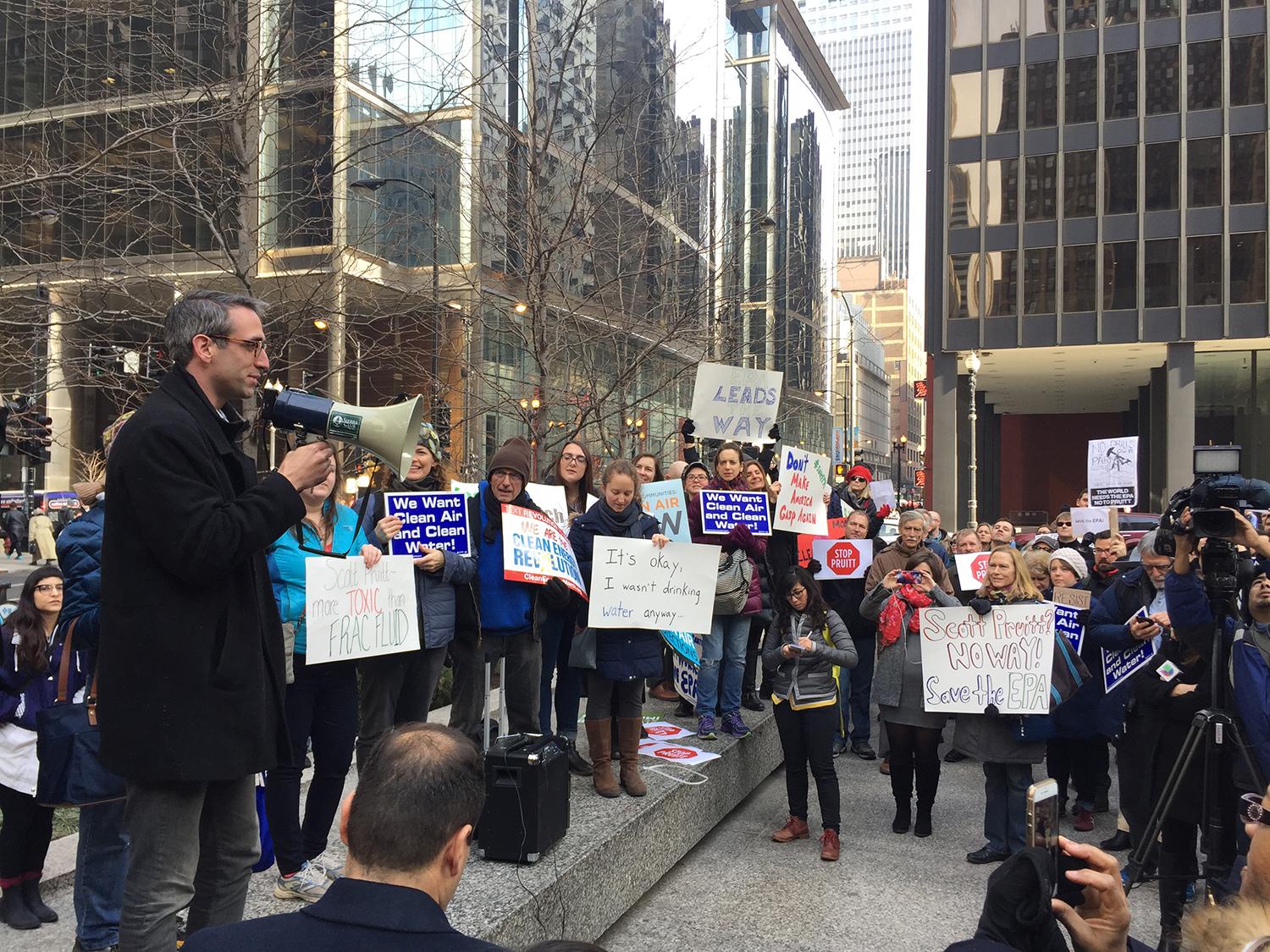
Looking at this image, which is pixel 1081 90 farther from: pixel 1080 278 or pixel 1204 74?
pixel 1080 278

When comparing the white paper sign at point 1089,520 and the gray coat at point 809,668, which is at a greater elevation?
the white paper sign at point 1089,520

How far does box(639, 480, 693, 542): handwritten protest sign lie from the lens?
284 inches

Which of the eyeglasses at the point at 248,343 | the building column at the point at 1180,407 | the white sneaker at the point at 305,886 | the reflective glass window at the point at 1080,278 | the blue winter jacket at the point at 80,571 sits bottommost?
the white sneaker at the point at 305,886

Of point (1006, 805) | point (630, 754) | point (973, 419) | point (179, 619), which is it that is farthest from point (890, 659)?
point (973, 419)

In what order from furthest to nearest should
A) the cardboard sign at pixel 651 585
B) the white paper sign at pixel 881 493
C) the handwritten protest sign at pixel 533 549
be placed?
the white paper sign at pixel 881 493
the cardboard sign at pixel 651 585
the handwritten protest sign at pixel 533 549

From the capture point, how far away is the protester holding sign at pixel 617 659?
5.51 metres

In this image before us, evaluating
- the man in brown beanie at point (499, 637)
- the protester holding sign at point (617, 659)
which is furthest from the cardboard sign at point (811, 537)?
the man in brown beanie at point (499, 637)

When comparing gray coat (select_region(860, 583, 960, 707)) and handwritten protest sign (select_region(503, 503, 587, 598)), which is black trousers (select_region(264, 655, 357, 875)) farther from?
gray coat (select_region(860, 583, 960, 707))

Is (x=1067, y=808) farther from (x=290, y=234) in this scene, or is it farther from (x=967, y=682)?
(x=290, y=234)

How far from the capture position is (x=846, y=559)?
28.5ft

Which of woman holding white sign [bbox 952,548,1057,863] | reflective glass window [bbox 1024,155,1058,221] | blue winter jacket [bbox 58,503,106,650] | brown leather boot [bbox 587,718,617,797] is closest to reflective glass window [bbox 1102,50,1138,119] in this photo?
reflective glass window [bbox 1024,155,1058,221]

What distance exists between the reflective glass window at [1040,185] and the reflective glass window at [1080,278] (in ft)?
4.99

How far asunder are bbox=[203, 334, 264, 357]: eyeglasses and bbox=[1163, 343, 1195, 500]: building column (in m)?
35.4

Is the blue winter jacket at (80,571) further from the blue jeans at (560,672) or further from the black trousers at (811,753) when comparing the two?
the black trousers at (811,753)
